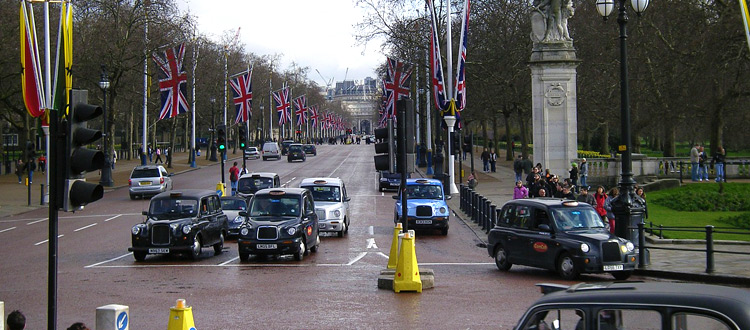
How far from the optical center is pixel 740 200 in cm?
2966

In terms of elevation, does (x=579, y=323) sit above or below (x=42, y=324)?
above

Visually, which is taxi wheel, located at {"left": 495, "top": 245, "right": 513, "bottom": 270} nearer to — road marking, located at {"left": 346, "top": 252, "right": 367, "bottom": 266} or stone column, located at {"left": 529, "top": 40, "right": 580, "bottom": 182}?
road marking, located at {"left": 346, "top": 252, "right": 367, "bottom": 266}

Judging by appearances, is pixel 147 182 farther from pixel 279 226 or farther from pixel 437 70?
pixel 279 226

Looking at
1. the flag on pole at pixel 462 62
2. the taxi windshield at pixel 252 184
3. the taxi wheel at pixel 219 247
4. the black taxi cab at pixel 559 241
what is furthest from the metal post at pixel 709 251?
the flag on pole at pixel 462 62

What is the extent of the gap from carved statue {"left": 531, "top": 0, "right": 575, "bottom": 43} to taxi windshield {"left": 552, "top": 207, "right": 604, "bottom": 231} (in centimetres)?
1886

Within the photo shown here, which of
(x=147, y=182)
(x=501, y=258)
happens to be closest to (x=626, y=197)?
(x=501, y=258)

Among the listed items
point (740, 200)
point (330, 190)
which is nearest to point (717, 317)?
point (330, 190)

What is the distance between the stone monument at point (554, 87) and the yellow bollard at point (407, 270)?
21169 millimetres

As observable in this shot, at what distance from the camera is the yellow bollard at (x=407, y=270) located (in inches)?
608

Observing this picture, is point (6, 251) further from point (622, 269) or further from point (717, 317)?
point (717, 317)

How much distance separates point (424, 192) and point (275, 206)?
8.07 meters

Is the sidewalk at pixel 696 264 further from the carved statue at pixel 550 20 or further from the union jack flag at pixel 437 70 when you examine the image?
the union jack flag at pixel 437 70

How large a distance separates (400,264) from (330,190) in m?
12.4

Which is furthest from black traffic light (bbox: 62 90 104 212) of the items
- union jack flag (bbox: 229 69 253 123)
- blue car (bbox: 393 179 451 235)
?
union jack flag (bbox: 229 69 253 123)
